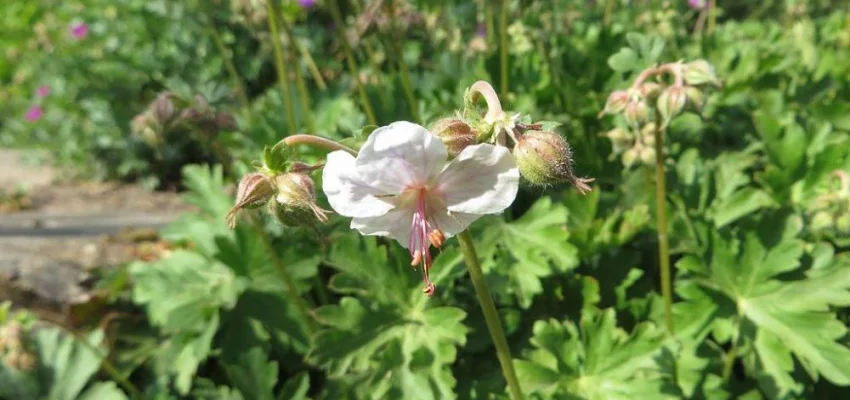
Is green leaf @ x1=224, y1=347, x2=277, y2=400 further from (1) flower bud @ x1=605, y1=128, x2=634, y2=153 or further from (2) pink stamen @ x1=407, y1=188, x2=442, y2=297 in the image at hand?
(1) flower bud @ x1=605, y1=128, x2=634, y2=153

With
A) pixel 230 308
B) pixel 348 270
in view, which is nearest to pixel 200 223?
pixel 230 308

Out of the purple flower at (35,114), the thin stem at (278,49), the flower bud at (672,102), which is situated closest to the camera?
the flower bud at (672,102)

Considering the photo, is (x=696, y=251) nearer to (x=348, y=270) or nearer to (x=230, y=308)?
(x=348, y=270)

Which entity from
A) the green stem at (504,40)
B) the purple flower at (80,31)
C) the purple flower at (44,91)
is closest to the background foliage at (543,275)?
the green stem at (504,40)

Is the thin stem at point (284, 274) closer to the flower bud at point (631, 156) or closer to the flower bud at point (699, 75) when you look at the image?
the flower bud at point (631, 156)

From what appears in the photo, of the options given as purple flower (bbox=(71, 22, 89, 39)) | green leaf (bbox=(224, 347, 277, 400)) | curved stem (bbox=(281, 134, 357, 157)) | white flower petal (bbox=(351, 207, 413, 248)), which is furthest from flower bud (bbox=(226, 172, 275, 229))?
purple flower (bbox=(71, 22, 89, 39))
